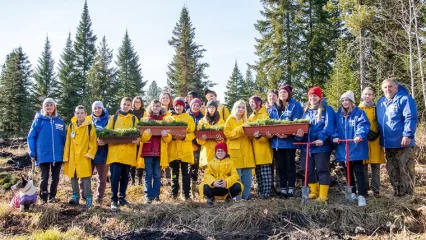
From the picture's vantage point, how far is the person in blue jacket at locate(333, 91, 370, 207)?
19.9ft

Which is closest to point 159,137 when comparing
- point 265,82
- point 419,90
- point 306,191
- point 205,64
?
point 306,191

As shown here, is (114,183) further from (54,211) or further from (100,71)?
(100,71)

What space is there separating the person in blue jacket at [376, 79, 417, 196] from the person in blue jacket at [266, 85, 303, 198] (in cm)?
157

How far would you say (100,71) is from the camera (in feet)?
126

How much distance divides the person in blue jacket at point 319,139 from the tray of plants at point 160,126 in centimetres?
226

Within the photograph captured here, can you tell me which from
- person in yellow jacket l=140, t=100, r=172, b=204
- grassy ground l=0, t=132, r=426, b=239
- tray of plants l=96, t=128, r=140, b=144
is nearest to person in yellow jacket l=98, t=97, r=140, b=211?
tray of plants l=96, t=128, r=140, b=144

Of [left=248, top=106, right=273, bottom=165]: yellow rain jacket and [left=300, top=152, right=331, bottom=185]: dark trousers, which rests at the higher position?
[left=248, top=106, right=273, bottom=165]: yellow rain jacket

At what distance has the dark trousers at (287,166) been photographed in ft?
22.2

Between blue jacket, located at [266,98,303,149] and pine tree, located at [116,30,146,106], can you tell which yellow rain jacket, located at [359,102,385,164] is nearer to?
blue jacket, located at [266,98,303,149]

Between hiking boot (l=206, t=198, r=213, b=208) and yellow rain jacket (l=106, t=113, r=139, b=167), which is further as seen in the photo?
yellow rain jacket (l=106, t=113, r=139, b=167)

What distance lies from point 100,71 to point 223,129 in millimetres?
34522

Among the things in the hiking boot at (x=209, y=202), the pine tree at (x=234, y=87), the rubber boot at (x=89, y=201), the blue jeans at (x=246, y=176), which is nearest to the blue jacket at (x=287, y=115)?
the blue jeans at (x=246, y=176)

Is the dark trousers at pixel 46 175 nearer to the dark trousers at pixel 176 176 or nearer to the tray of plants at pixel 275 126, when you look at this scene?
the dark trousers at pixel 176 176

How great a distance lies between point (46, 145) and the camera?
22.3 feet
